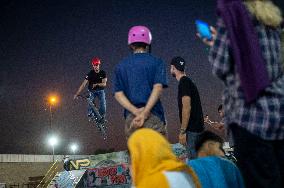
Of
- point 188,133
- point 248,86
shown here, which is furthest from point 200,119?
point 248,86

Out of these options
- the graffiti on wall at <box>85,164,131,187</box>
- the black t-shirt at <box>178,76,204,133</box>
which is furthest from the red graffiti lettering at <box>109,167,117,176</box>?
the black t-shirt at <box>178,76,204,133</box>

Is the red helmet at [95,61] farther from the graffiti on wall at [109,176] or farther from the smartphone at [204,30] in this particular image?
the smartphone at [204,30]

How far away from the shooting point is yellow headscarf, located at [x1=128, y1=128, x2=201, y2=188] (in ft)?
9.10

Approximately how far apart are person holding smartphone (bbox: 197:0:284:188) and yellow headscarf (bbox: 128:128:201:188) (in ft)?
1.81

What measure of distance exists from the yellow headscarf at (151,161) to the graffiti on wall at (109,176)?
9.10 meters

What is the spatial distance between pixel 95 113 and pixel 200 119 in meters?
11.8

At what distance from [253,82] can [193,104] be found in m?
3.31

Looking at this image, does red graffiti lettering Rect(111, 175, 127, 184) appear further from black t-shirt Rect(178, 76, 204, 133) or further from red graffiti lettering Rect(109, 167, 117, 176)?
black t-shirt Rect(178, 76, 204, 133)

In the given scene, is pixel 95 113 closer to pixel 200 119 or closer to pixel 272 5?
pixel 200 119

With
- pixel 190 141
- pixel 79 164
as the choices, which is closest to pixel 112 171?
pixel 79 164

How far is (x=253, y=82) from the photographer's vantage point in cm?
242

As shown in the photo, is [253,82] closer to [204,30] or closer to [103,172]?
[204,30]

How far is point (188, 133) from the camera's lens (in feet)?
18.5

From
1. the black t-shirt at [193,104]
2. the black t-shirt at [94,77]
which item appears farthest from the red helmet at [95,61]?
the black t-shirt at [193,104]
